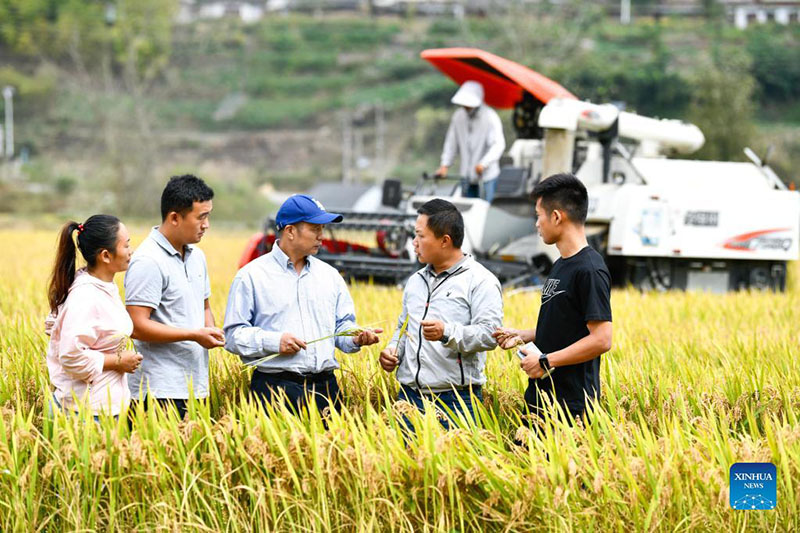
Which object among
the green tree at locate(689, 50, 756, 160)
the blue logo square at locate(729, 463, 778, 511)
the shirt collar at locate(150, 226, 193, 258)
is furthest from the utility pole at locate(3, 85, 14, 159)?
the blue logo square at locate(729, 463, 778, 511)

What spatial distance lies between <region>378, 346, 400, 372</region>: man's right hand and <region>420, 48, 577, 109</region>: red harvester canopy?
674cm

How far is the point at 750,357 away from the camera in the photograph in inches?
A: 248

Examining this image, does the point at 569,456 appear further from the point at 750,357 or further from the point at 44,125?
the point at 44,125

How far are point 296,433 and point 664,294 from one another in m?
8.39

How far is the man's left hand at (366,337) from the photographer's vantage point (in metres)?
4.62

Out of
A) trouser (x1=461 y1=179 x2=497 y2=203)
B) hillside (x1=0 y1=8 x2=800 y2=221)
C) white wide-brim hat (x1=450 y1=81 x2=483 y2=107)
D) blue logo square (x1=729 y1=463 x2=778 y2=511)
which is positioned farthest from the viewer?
hillside (x1=0 y1=8 x2=800 y2=221)

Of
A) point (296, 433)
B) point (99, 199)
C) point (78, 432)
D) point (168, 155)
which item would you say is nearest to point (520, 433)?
point (296, 433)

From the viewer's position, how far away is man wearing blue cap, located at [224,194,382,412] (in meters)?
4.64

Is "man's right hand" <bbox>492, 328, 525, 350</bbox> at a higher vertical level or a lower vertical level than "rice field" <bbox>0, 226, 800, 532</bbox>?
higher

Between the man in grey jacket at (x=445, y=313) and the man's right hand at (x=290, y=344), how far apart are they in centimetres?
41

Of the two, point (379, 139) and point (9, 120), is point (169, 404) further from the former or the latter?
point (9, 120)

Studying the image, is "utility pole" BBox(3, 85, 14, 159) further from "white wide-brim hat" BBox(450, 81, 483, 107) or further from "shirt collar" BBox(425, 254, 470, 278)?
"shirt collar" BBox(425, 254, 470, 278)

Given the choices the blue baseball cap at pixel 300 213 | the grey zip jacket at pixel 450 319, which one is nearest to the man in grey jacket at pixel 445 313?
the grey zip jacket at pixel 450 319

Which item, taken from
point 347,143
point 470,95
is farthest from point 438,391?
point 347,143
